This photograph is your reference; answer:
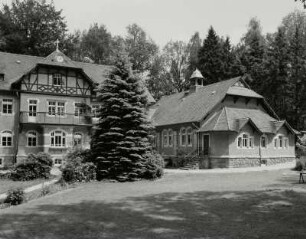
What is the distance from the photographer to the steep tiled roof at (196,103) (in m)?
35.9

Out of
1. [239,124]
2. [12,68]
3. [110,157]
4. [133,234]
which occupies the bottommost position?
[133,234]

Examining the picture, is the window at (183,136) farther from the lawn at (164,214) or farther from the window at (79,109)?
the lawn at (164,214)

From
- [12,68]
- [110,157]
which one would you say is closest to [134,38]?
[12,68]

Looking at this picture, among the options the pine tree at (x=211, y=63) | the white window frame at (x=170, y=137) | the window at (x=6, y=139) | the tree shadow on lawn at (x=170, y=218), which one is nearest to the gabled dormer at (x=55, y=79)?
the window at (x=6, y=139)

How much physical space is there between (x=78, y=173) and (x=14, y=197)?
295 inches

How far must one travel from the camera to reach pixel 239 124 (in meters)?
33.7

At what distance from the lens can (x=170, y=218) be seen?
1196cm

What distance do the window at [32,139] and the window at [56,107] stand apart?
256cm

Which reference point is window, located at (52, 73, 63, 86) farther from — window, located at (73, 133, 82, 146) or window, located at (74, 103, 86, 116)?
window, located at (73, 133, 82, 146)

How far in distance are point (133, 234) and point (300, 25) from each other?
179ft

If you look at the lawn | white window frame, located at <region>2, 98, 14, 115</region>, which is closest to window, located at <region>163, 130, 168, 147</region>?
white window frame, located at <region>2, 98, 14, 115</region>

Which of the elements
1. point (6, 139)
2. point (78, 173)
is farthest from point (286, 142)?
point (6, 139)

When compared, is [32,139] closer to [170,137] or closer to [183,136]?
[170,137]

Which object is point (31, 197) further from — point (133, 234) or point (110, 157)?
point (133, 234)
